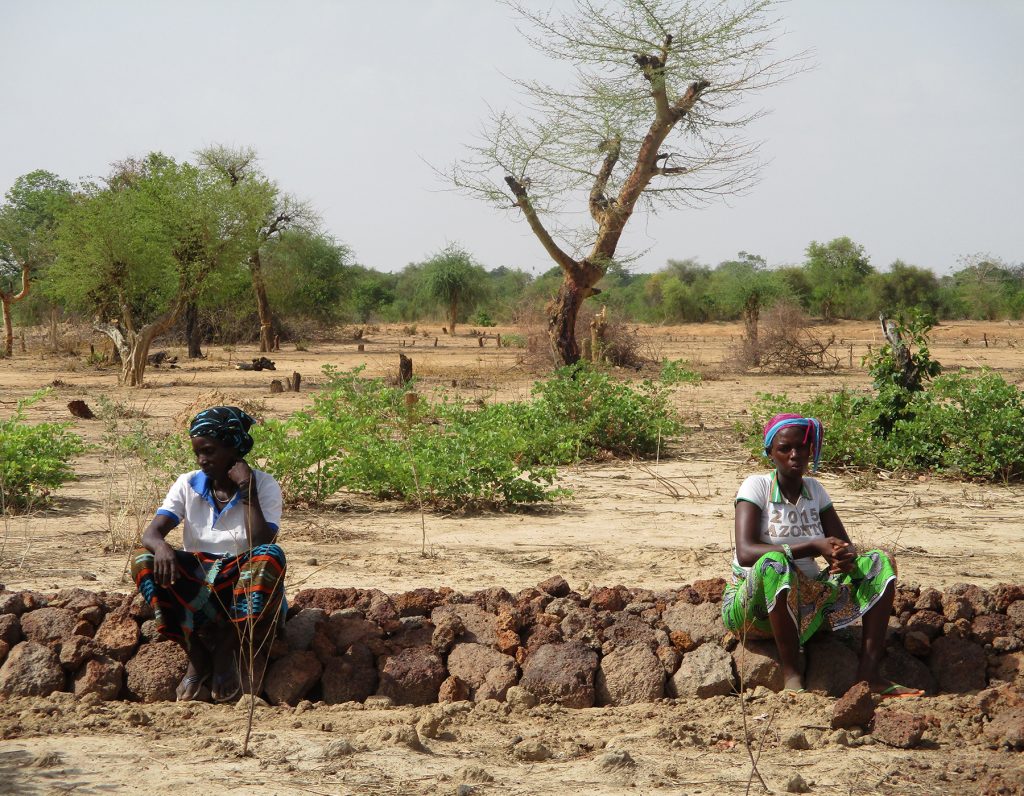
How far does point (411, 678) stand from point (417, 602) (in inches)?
17.1

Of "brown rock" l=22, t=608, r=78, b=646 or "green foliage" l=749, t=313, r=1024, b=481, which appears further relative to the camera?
"green foliage" l=749, t=313, r=1024, b=481

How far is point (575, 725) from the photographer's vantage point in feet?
13.2

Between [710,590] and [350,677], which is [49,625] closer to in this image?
[350,677]

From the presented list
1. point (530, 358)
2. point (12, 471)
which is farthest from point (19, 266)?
point (12, 471)

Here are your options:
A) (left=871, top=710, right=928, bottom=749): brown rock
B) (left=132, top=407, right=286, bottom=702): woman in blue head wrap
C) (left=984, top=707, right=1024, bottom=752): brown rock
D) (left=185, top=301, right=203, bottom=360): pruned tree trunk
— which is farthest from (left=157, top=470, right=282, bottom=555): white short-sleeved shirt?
(left=185, top=301, right=203, bottom=360): pruned tree trunk

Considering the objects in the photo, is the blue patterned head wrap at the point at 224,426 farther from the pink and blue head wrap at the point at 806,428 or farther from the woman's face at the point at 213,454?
the pink and blue head wrap at the point at 806,428

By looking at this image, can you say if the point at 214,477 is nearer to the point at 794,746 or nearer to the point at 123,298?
the point at 794,746

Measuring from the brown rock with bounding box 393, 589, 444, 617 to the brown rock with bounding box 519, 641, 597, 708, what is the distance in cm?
54

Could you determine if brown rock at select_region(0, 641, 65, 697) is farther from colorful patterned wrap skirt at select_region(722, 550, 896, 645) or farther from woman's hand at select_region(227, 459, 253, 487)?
colorful patterned wrap skirt at select_region(722, 550, 896, 645)

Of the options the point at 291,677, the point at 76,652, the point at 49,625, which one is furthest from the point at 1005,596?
the point at 49,625

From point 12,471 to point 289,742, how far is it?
4.42 metres

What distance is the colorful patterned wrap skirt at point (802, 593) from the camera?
162 inches

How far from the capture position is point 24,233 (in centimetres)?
3684

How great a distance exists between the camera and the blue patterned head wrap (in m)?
4.23
